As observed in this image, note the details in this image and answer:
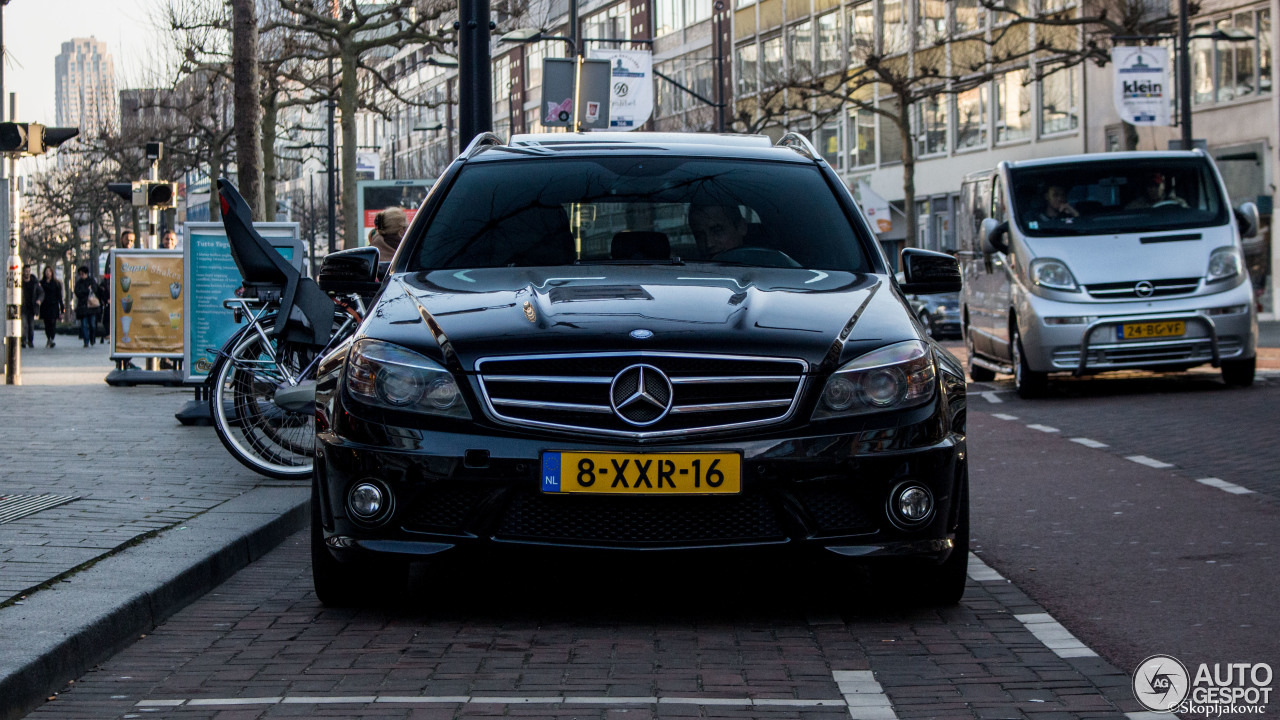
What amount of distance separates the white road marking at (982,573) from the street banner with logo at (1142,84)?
87.6 ft

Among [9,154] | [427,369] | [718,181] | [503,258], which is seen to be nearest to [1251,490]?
[718,181]

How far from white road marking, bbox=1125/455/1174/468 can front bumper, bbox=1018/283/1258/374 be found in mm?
4504

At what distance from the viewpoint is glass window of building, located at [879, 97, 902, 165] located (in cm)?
5575

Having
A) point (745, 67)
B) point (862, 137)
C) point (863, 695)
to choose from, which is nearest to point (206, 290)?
point (863, 695)

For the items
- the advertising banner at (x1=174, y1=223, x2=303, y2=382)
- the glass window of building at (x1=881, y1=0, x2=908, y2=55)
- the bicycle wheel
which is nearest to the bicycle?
the bicycle wheel

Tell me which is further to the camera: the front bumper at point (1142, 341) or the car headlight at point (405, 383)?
the front bumper at point (1142, 341)

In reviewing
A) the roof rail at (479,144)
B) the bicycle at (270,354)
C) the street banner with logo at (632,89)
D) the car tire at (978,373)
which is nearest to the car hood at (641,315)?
the roof rail at (479,144)

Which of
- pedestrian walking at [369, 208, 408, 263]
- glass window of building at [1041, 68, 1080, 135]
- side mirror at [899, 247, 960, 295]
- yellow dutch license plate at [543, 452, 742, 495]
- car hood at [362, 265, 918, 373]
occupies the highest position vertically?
glass window of building at [1041, 68, 1080, 135]

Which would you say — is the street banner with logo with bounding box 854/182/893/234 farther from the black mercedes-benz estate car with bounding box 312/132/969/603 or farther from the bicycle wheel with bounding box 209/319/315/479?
the black mercedes-benz estate car with bounding box 312/132/969/603

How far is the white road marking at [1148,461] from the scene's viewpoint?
33.9 ft

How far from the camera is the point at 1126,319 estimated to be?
1516 cm

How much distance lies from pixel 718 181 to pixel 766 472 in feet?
6.22

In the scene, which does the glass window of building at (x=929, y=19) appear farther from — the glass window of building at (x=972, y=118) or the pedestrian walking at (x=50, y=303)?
the pedestrian walking at (x=50, y=303)

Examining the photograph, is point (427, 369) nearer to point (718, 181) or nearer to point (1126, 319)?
point (718, 181)
